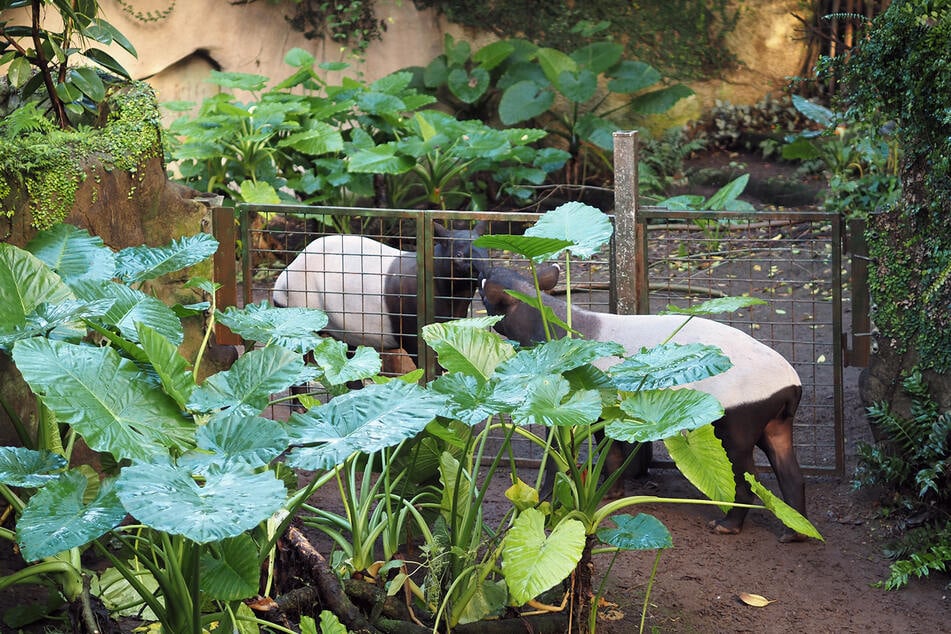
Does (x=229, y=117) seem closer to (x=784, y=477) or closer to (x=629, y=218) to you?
(x=629, y=218)

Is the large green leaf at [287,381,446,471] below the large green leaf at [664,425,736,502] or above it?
above

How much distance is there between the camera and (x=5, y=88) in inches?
253

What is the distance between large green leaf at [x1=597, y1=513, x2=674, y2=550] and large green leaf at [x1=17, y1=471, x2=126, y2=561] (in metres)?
1.77

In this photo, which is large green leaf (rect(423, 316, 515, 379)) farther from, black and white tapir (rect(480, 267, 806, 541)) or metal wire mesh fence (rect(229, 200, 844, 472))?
black and white tapir (rect(480, 267, 806, 541))

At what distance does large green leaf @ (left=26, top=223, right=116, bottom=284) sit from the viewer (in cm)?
439

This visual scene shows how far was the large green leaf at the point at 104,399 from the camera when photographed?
3.13 metres

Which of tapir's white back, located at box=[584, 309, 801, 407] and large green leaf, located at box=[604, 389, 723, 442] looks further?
tapir's white back, located at box=[584, 309, 801, 407]

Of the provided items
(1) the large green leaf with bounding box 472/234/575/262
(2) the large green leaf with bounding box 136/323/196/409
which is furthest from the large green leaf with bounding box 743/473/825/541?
(2) the large green leaf with bounding box 136/323/196/409

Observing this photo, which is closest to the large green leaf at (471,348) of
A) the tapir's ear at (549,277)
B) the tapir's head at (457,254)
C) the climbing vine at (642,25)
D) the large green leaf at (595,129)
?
the tapir's ear at (549,277)

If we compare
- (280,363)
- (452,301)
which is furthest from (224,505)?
(452,301)

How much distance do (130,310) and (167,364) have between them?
1.74 ft

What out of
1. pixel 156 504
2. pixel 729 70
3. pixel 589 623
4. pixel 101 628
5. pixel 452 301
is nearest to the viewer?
pixel 156 504

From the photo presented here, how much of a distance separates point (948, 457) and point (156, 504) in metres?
3.73

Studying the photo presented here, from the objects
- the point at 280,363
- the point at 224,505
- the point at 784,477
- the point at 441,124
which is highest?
the point at 441,124
